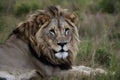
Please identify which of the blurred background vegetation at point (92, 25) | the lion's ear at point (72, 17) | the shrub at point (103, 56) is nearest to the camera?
the lion's ear at point (72, 17)

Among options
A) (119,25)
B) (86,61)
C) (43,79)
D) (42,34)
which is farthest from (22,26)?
(119,25)

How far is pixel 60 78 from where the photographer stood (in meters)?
7.57

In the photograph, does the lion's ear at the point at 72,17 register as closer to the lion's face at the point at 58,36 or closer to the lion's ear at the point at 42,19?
the lion's face at the point at 58,36

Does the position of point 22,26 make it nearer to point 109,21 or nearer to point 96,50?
point 96,50

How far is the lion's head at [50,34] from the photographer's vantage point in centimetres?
767

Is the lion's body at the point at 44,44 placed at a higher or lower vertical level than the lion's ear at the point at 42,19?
lower

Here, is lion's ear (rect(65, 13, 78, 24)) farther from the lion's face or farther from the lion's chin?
the lion's chin

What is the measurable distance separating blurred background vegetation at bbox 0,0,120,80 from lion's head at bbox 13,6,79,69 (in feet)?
1.98

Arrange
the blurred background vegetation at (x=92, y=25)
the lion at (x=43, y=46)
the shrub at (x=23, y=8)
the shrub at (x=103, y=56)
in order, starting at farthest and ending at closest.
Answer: the shrub at (x=23, y=8)
the shrub at (x=103, y=56)
the blurred background vegetation at (x=92, y=25)
the lion at (x=43, y=46)

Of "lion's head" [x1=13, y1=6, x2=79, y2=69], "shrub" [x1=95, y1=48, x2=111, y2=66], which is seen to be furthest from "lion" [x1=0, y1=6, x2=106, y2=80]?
"shrub" [x1=95, y1=48, x2=111, y2=66]

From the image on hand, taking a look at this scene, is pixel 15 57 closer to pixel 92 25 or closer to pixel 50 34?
pixel 50 34

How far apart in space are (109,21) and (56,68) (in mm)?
5971

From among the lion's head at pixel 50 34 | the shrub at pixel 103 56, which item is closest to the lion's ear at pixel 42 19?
the lion's head at pixel 50 34

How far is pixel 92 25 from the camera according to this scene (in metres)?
13.0
